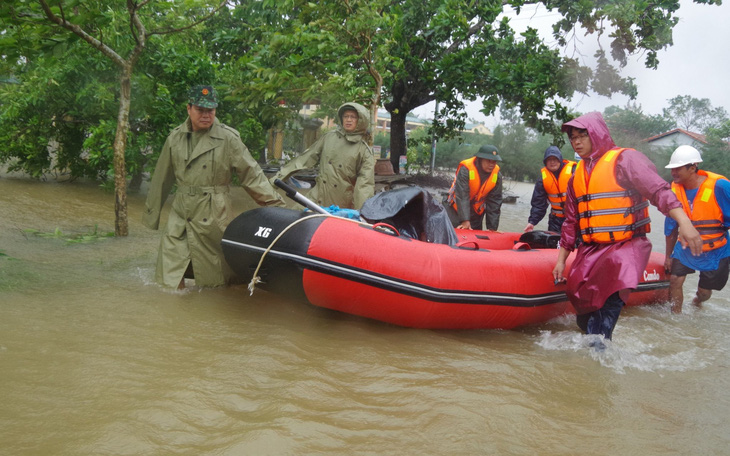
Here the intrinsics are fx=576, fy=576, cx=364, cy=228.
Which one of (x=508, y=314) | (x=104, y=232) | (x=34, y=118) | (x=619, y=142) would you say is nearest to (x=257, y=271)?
(x=508, y=314)

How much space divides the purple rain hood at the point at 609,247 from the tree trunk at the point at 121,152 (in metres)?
4.69

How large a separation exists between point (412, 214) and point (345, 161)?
1089mm

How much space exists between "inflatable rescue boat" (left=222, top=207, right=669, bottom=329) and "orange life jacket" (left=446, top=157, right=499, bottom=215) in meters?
2.09

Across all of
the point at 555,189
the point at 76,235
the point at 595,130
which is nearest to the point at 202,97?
the point at 595,130

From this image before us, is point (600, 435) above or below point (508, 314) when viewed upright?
below

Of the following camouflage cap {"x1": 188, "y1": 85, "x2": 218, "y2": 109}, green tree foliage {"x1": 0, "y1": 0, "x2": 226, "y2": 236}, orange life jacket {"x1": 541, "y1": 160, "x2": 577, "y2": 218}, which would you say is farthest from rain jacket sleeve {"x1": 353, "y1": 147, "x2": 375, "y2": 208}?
green tree foliage {"x1": 0, "y1": 0, "x2": 226, "y2": 236}

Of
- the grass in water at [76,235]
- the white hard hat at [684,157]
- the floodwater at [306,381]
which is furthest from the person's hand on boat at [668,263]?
the grass in water at [76,235]

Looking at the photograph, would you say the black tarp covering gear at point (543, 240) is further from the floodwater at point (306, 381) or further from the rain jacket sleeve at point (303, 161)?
the rain jacket sleeve at point (303, 161)

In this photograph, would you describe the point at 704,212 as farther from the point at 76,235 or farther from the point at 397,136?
the point at 397,136

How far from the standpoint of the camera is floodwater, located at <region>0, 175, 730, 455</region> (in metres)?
2.54

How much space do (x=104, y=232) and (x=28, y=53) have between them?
9.21ft

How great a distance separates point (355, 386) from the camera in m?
3.12

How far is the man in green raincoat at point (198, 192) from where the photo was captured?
14.4 ft

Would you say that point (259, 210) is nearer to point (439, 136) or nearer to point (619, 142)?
point (439, 136)
